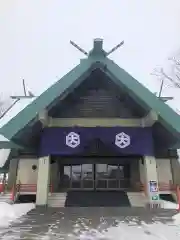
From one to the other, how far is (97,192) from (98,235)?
957 cm

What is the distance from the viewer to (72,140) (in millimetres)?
12836

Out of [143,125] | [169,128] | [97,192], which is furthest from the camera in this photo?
[97,192]

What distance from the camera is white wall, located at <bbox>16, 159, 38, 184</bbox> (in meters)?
15.6

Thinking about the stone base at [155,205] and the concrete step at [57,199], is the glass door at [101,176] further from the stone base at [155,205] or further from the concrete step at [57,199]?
the stone base at [155,205]

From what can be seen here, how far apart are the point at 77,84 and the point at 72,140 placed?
276 centimetres

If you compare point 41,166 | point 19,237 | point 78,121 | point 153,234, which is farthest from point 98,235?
point 78,121

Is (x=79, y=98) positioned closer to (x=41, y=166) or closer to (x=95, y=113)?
(x=95, y=113)

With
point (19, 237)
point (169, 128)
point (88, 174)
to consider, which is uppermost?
point (169, 128)

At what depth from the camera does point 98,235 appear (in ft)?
18.2

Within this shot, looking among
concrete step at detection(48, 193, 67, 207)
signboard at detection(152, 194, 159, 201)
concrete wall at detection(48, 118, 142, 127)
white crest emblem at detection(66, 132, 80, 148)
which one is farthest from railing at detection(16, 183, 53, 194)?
signboard at detection(152, 194, 159, 201)

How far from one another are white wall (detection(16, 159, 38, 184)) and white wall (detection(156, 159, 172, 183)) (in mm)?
7378

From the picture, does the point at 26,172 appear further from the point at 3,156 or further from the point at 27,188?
the point at 3,156

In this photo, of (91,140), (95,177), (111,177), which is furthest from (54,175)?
(91,140)

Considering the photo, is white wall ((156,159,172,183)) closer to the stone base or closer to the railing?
the stone base
